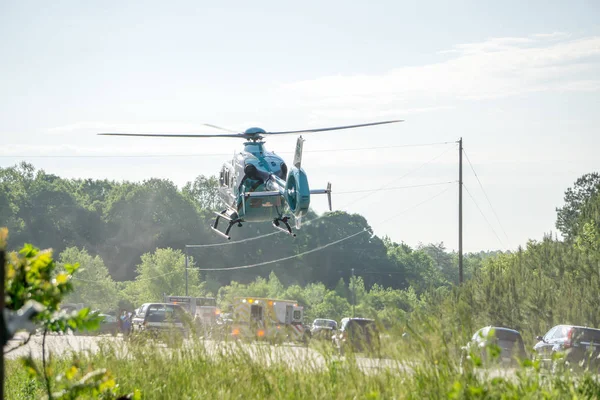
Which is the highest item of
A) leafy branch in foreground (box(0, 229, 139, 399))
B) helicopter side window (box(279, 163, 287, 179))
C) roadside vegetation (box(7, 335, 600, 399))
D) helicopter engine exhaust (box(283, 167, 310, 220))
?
helicopter side window (box(279, 163, 287, 179))

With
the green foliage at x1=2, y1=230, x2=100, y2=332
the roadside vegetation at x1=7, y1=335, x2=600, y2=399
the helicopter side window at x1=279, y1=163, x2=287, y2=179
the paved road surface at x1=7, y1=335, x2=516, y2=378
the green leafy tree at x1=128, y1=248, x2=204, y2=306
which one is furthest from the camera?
the green leafy tree at x1=128, y1=248, x2=204, y2=306

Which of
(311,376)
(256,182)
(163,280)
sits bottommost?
(163,280)

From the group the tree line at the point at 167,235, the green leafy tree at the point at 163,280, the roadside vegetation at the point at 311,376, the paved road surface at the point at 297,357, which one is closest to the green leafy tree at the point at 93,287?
the green leafy tree at the point at 163,280

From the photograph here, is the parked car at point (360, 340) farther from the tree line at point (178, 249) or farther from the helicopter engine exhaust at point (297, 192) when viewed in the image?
the tree line at point (178, 249)

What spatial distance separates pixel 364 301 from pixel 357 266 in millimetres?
104221

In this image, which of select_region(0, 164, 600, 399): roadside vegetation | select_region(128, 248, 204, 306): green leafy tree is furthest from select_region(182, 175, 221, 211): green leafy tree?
select_region(128, 248, 204, 306): green leafy tree

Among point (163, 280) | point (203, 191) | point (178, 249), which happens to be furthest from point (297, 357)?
point (203, 191)

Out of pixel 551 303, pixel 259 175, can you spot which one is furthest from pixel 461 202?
pixel 259 175

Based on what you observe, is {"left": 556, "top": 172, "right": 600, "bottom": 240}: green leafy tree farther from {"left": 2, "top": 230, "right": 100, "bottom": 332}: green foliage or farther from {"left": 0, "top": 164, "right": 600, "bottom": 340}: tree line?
{"left": 2, "top": 230, "right": 100, "bottom": 332}: green foliage

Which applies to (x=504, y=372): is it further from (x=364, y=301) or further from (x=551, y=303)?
(x=551, y=303)

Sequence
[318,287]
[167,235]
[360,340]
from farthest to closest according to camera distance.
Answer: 1. [167,235]
2. [318,287]
3. [360,340]

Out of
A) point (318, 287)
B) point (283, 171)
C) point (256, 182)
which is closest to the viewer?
point (256, 182)

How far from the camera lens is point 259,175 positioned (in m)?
31.1

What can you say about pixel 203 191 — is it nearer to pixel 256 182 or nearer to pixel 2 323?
pixel 256 182
